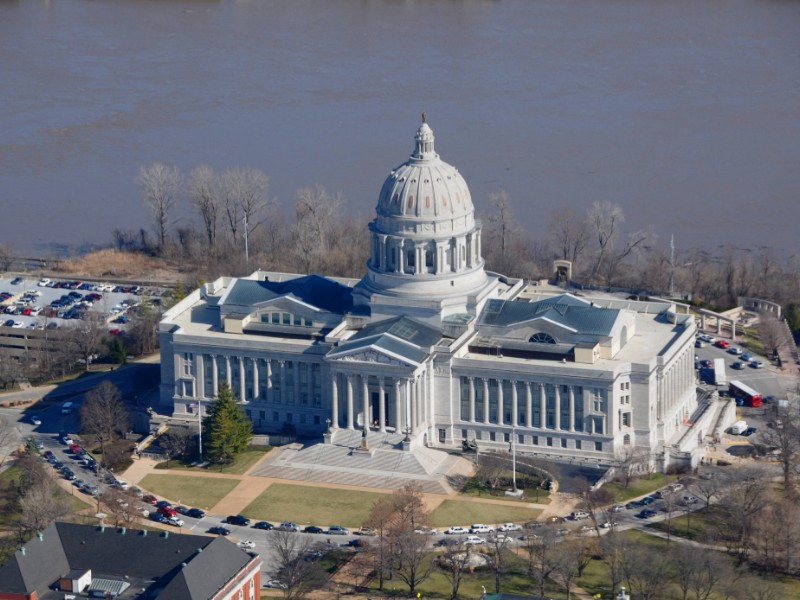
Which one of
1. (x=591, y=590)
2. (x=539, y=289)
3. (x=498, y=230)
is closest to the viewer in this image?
(x=591, y=590)

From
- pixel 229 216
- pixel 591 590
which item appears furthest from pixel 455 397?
pixel 229 216

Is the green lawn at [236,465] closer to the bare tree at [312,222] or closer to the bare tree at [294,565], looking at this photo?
the bare tree at [294,565]

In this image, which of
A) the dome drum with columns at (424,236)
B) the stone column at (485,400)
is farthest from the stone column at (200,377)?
the stone column at (485,400)

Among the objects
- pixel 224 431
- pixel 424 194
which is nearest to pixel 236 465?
pixel 224 431

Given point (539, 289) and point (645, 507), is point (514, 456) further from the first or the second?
point (539, 289)

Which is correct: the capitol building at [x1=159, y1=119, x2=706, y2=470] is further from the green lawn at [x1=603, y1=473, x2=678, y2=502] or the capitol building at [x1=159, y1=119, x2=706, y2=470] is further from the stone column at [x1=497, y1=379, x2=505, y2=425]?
the green lawn at [x1=603, y1=473, x2=678, y2=502]

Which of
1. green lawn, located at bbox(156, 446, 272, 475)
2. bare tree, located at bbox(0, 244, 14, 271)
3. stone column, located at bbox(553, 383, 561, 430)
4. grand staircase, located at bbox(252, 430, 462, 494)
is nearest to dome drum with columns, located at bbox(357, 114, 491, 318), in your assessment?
stone column, located at bbox(553, 383, 561, 430)

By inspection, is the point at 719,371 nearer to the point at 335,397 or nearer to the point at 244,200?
the point at 335,397
